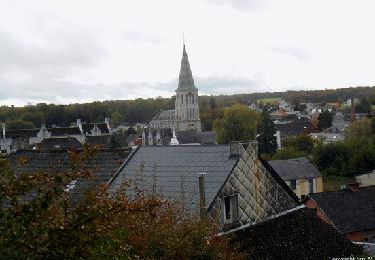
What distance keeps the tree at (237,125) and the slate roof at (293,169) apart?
155 ft

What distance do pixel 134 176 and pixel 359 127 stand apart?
2638 inches

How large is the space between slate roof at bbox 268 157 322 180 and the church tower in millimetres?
63249

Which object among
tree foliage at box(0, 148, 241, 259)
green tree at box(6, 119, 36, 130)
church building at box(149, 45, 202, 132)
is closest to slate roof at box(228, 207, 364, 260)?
tree foliage at box(0, 148, 241, 259)

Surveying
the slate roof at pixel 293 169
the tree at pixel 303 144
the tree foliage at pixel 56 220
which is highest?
the tree foliage at pixel 56 220

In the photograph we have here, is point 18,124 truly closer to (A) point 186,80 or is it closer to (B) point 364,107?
(A) point 186,80

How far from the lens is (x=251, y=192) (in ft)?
52.6

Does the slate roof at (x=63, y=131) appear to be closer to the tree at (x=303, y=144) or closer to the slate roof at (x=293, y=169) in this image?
the tree at (x=303, y=144)

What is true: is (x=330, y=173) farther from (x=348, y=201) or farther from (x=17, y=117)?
(x=17, y=117)

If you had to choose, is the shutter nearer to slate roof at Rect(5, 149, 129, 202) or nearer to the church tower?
slate roof at Rect(5, 149, 129, 202)

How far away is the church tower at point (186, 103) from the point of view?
114100mm

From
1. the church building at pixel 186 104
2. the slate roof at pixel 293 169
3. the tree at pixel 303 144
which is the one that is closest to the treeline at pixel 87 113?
the church building at pixel 186 104

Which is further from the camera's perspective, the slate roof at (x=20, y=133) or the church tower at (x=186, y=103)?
the church tower at (x=186, y=103)

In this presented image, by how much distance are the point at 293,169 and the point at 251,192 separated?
34.6 m

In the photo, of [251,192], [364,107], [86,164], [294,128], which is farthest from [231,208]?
[364,107]
